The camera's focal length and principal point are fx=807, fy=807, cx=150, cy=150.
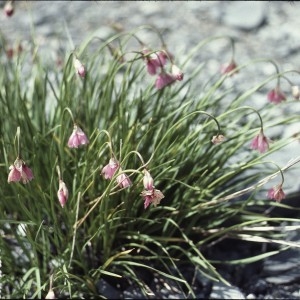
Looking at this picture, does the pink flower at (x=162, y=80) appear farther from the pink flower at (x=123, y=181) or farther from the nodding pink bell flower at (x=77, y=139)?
the pink flower at (x=123, y=181)

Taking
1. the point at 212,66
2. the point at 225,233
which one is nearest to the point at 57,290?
the point at 225,233

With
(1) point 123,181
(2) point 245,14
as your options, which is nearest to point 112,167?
(1) point 123,181

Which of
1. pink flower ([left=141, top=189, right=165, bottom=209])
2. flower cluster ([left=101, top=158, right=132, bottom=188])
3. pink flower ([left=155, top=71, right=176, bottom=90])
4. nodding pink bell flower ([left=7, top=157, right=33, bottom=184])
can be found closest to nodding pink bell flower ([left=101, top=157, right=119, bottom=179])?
flower cluster ([left=101, top=158, right=132, bottom=188])

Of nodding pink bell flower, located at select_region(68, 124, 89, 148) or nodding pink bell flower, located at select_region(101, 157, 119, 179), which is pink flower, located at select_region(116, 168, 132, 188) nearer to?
nodding pink bell flower, located at select_region(101, 157, 119, 179)

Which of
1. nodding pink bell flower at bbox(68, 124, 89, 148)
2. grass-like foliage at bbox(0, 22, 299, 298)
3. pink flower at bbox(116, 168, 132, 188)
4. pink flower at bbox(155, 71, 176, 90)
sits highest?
pink flower at bbox(155, 71, 176, 90)

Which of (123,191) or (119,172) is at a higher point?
(119,172)

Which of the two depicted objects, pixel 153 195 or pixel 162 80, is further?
pixel 162 80

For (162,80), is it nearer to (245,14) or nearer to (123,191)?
(123,191)

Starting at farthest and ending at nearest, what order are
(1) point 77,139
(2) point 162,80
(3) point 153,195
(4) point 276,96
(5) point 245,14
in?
(5) point 245,14
(4) point 276,96
(2) point 162,80
(1) point 77,139
(3) point 153,195

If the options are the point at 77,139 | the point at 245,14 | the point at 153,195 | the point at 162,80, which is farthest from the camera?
the point at 245,14

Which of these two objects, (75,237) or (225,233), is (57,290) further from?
(225,233)

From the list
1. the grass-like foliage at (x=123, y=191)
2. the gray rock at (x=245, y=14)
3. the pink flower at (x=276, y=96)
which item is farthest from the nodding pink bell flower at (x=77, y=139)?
the gray rock at (x=245, y=14)
